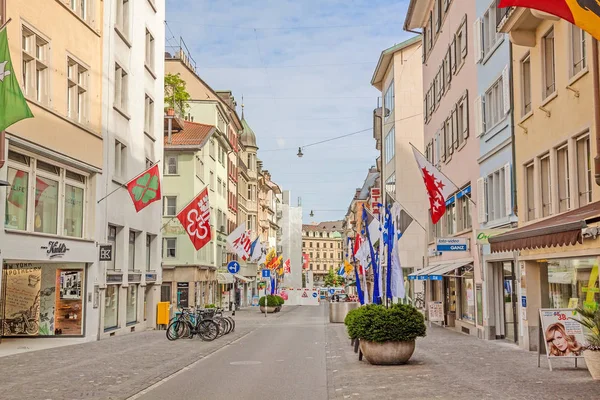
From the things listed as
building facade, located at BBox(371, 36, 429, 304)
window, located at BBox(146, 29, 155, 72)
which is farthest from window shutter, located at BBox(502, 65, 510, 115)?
building facade, located at BBox(371, 36, 429, 304)

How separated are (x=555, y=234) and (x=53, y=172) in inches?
642

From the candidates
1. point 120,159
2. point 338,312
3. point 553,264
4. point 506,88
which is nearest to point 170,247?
point 338,312

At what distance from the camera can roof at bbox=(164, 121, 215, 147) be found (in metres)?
56.1

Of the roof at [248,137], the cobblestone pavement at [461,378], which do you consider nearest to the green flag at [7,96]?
the cobblestone pavement at [461,378]

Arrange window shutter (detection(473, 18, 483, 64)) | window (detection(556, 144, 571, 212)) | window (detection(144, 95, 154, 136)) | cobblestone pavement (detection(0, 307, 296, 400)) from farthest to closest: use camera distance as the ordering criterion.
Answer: window (detection(144, 95, 154, 136)), window shutter (detection(473, 18, 483, 64)), window (detection(556, 144, 571, 212)), cobblestone pavement (detection(0, 307, 296, 400))

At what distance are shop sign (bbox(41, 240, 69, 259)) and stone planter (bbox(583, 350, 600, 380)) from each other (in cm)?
1601

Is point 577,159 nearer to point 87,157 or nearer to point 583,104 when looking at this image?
point 583,104

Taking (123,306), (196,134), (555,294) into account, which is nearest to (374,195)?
(196,134)

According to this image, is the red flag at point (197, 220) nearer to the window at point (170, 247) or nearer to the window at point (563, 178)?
the window at point (563, 178)

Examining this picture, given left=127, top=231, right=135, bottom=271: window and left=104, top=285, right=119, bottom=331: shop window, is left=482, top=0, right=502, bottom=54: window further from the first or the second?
left=127, top=231, right=135, bottom=271: window

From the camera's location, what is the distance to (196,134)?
57500mm

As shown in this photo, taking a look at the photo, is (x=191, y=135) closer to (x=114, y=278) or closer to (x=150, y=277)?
(x=150, y=277)

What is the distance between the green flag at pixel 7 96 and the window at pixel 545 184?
12.5 m

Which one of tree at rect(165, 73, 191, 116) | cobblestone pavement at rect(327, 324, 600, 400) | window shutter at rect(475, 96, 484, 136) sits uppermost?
tree at rect(165, 73, 191, 116)
